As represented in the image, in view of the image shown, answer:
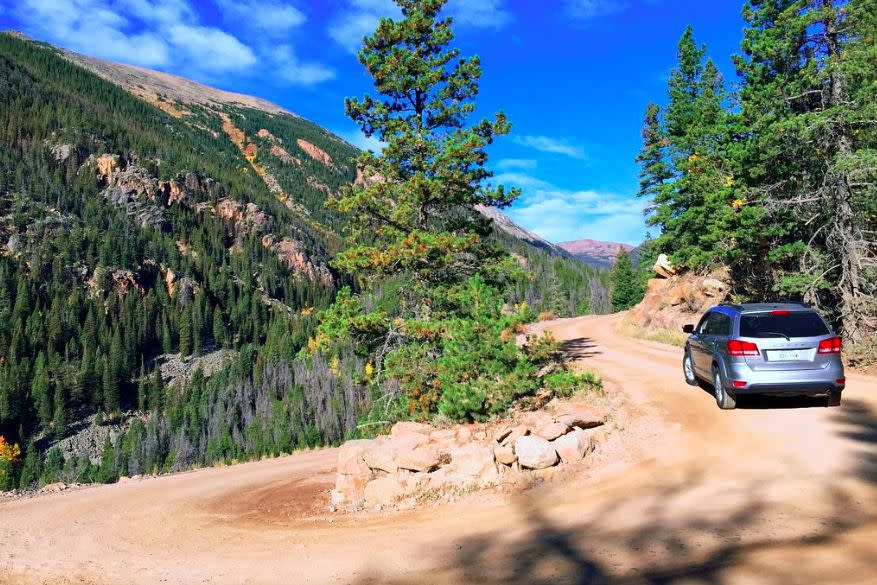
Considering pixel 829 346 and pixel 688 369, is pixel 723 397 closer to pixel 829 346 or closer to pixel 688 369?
pixel 829 346

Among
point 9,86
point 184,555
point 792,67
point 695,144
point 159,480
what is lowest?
point 159,480

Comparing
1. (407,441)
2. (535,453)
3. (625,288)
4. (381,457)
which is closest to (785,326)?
(535,453)

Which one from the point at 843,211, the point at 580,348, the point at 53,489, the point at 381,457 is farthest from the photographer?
the point at 580,348

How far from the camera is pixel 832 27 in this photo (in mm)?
13984

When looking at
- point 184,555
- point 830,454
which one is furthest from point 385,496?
point 830,454

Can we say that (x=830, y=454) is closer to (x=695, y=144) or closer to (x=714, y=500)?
(x=714, y=500)

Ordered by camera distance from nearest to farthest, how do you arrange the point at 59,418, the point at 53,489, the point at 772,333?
the point at 772,333, the point at 53,489, the point at 59,418

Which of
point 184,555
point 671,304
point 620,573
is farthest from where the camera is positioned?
point 671,304

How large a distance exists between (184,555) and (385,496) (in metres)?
3.21

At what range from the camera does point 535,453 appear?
8.08m

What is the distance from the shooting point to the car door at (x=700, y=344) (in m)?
10.6

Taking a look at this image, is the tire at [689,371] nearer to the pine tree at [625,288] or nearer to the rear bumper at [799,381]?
→ the rear bumper at [799,381]

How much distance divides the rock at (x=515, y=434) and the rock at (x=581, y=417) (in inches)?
25.8

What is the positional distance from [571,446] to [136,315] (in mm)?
169433
